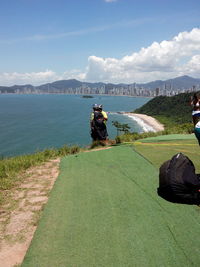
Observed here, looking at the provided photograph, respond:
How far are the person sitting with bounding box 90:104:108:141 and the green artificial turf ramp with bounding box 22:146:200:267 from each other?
128 inches

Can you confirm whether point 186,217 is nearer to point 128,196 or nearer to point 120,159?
point 128,196

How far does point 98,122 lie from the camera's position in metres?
7.91

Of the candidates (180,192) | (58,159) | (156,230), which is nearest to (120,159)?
(58,159)

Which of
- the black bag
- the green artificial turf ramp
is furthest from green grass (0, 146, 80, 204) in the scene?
the black bag

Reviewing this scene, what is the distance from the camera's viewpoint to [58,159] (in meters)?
6.77

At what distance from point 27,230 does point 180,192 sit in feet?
6.51

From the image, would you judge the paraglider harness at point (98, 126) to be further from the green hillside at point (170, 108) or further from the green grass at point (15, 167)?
the green hillside at point (170, 108)

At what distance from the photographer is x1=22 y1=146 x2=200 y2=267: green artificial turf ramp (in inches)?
99.3

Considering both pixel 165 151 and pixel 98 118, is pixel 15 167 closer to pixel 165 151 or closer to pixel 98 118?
pixel 98 118

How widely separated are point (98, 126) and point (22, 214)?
15.6ft

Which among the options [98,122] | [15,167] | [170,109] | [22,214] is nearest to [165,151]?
[98,122]

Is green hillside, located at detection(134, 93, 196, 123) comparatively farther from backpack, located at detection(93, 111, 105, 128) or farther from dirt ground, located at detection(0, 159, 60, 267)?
dirt ground, located at detection(0, 159, 60, 267)

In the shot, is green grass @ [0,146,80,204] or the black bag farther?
green grass @ [0,146,80,204]

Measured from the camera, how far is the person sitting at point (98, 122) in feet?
25.6
